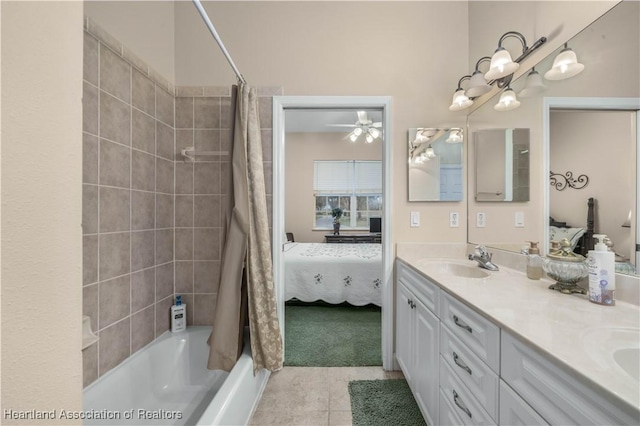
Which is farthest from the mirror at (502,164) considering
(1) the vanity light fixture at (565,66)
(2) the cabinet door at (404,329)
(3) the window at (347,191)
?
(3) the window at (347,191)

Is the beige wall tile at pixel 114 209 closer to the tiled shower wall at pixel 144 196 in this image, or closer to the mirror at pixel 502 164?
the tiled shower wall at pixel 144 196

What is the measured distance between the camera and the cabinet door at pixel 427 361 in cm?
124

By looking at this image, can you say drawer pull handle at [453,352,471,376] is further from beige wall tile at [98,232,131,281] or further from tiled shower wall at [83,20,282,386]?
beige wall tile at [98,232,131,281]

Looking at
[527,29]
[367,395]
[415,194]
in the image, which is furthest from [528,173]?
[367,395]

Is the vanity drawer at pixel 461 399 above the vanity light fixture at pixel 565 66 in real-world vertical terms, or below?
below

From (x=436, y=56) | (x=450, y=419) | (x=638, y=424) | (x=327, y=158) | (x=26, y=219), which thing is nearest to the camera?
(x=26, y=219)

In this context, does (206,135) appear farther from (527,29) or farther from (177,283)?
(527,29)

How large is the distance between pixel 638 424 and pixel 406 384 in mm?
1496

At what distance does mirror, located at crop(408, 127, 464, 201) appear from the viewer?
1.89 metres

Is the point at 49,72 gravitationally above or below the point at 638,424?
above

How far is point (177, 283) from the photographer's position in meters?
1.93

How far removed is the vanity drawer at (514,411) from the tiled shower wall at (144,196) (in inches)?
58.1

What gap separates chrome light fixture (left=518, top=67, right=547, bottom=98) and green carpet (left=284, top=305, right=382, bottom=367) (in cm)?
203

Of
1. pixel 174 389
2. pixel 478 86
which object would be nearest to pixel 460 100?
pixel 478 86
